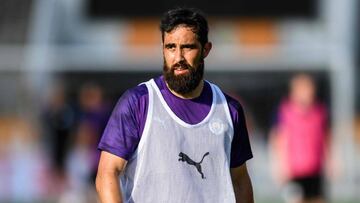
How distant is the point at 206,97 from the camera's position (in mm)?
5719

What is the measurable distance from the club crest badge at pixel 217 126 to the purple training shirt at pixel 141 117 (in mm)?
59

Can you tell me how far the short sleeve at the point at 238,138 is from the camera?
5746 millimetres

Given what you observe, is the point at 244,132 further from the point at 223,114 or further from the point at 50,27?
the point at 50,27

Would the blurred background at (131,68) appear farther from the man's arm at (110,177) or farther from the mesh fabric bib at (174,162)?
the man's arm at (110,177)

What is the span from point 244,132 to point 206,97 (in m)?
0.29

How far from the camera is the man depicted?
5414 millimetres

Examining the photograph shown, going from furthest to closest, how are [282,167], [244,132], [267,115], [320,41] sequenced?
[320,41]
[267,115]
[282,167]
[244,132]

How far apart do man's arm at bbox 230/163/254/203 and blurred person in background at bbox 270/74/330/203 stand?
6853mm

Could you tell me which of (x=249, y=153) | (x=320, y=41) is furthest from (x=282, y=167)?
Result: (x=320, y=41)

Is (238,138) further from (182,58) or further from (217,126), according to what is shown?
(182,58)

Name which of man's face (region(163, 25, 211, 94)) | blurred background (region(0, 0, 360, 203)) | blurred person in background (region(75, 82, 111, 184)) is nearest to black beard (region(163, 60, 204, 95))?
man's face (region(163, 25, 211, 94))

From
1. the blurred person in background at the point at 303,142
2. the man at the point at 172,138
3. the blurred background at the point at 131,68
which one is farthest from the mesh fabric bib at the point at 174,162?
the blurred background at the point at 131,68

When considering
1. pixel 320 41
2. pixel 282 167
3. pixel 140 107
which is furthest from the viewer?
pixel 320 41

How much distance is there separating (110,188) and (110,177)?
2.1 inches
